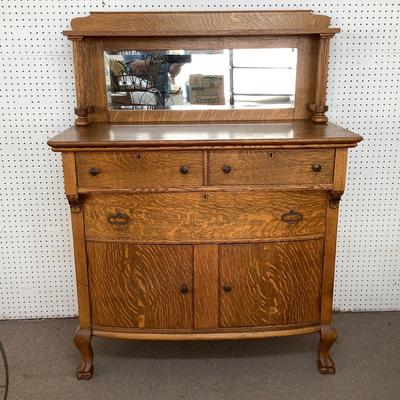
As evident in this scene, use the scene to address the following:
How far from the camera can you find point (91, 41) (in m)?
2.59

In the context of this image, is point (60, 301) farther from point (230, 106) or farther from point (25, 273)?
point (230, 106)

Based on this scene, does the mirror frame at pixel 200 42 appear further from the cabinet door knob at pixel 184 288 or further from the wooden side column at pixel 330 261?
the cabinet door knob at pixel 184 288

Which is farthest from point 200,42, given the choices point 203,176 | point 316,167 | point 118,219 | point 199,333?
point 199,333

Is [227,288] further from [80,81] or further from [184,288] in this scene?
[80,81]

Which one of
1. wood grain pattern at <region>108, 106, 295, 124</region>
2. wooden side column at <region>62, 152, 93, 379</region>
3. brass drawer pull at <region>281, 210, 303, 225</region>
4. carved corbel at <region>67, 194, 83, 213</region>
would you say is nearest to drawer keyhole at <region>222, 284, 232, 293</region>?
brass drawer pull at <region>281, 210, 303, 225</region>

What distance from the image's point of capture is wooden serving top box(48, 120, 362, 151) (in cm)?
213

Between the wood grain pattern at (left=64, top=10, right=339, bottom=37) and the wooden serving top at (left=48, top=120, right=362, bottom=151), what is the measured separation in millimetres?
509

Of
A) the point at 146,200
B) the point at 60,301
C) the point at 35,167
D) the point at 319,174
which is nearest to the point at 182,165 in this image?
the point at 146,200

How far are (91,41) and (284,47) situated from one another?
1034 mm

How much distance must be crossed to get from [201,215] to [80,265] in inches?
25.1

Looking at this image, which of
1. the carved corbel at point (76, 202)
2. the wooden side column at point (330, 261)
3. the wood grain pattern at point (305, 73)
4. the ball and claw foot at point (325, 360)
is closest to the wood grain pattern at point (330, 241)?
the wooden side column at point (330, 261)

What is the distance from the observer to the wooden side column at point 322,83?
2512 millimetres

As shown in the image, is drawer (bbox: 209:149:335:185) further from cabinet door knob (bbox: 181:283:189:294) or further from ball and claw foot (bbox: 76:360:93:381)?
ball and claw foot (bbox: 76:360:93:381)

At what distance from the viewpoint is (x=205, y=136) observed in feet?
7.26
